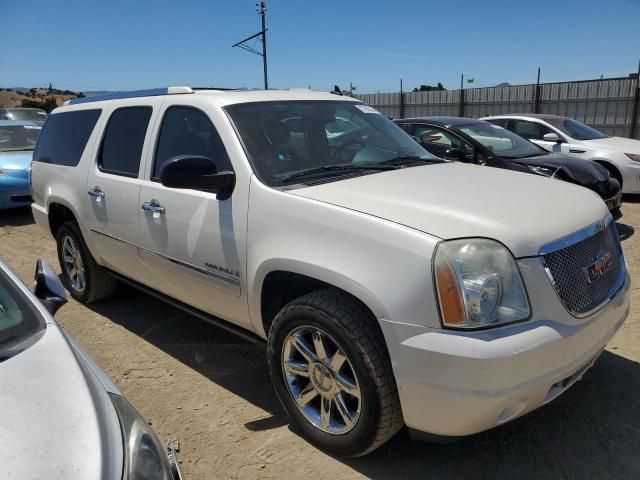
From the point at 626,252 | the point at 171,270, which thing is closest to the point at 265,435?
the point at 171,270

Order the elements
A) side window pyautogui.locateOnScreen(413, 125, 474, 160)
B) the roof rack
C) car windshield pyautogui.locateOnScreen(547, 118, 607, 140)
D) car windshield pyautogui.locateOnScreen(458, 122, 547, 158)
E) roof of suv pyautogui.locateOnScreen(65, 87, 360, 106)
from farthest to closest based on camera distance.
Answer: car windshield pyautogui.locateOnScreen(547, 118, 607, 140), car windshield pyautogui.locateOnScreen(458, 122, 547, 158), side window pyautogui.locateOnScreen(413, 125, 474, 160), the roof rack, roof of suv pyautogui.locateOnScreen(65, 87, 360, 106)

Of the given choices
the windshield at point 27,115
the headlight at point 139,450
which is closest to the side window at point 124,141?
the headlight at point 139,450

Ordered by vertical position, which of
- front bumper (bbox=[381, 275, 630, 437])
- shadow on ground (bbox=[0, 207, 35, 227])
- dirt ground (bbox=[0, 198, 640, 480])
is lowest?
shadow on ground (bbox=[0, 207, 35, 227])

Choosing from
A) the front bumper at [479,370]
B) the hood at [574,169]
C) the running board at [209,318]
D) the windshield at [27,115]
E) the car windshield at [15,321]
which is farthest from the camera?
the windshield at [27,115]

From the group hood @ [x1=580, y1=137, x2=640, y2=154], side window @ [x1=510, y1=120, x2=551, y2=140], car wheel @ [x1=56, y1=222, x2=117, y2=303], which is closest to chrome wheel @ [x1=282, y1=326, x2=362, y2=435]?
car wheel @ [x1=56, y1=222, x2=117, y2=303]

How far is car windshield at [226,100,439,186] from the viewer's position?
10.2 feet

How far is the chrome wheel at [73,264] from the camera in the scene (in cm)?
489

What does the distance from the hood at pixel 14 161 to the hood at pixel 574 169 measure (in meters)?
7.94

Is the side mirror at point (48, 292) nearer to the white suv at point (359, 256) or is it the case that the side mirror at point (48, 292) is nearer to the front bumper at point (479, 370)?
the white suv at point (359, 256)

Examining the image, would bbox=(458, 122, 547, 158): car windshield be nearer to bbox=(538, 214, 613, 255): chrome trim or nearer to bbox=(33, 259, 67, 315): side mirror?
bbox=(538, 214, 613, 255): chrome trim

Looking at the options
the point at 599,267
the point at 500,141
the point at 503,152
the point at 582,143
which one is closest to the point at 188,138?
the point at 599,267

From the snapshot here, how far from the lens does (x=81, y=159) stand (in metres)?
4.46

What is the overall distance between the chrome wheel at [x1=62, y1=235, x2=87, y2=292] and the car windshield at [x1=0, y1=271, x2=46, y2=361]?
2.86 m

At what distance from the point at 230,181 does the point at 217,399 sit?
138 centimetres
